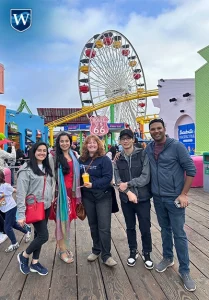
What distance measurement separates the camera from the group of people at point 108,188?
8.03ft

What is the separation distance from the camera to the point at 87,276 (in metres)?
2.59

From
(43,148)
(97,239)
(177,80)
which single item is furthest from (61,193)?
(177,80)

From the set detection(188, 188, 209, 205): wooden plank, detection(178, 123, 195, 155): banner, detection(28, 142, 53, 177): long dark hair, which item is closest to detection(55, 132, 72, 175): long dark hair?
detection(28, 142, 53, 177): long dark hair

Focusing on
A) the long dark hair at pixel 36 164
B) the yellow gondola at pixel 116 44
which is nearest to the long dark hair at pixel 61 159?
the long dark hair at pixel 36 164

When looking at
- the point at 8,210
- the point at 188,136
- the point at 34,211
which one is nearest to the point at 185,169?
the point at 34,211

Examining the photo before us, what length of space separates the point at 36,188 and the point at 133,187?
0.93 meters

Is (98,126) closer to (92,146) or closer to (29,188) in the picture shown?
(92,146)

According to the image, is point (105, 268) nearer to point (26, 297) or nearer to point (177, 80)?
point (26, 297)

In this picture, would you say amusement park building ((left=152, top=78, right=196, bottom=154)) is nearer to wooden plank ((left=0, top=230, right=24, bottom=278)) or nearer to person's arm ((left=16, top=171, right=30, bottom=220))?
wooden plank ((left=0, top=230, right=24, bottom=278))

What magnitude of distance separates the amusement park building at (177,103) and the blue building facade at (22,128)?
7895 millimetres

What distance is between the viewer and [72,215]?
2857mm

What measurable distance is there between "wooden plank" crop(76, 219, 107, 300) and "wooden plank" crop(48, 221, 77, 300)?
0.18ft

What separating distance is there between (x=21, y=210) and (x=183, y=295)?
1554 mm

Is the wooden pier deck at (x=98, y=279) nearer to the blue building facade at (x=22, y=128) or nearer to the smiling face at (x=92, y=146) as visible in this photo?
the smiling face at (x=92, y=146)
